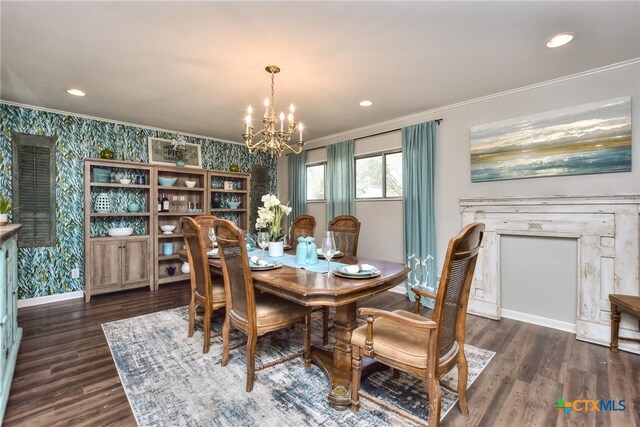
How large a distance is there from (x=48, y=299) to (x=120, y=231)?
1206mm

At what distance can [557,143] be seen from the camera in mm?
3033

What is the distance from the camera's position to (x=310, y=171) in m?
5.93

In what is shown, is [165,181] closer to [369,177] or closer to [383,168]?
[369,177]

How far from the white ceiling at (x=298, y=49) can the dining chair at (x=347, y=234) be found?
4.85ft

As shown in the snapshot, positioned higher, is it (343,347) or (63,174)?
(63,174)

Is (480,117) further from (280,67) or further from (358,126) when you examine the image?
(280,67)

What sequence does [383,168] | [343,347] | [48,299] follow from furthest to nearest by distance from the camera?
[383,168], [48,299], [343,347]

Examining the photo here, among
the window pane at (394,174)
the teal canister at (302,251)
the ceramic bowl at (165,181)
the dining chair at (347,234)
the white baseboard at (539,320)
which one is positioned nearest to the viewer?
the teal canister at (302,251)

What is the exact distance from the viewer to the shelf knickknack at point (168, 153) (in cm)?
487

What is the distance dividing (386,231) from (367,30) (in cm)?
299

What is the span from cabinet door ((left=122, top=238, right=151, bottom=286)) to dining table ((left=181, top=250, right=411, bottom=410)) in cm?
313

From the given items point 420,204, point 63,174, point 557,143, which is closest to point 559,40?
point 557,143

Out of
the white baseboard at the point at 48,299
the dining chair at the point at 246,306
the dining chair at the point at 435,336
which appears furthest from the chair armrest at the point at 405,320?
the white baseboard at the point at 48,299

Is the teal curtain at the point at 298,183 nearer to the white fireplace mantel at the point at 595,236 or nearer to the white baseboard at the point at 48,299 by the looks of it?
the white fireplace mantel at the point at 595,236
